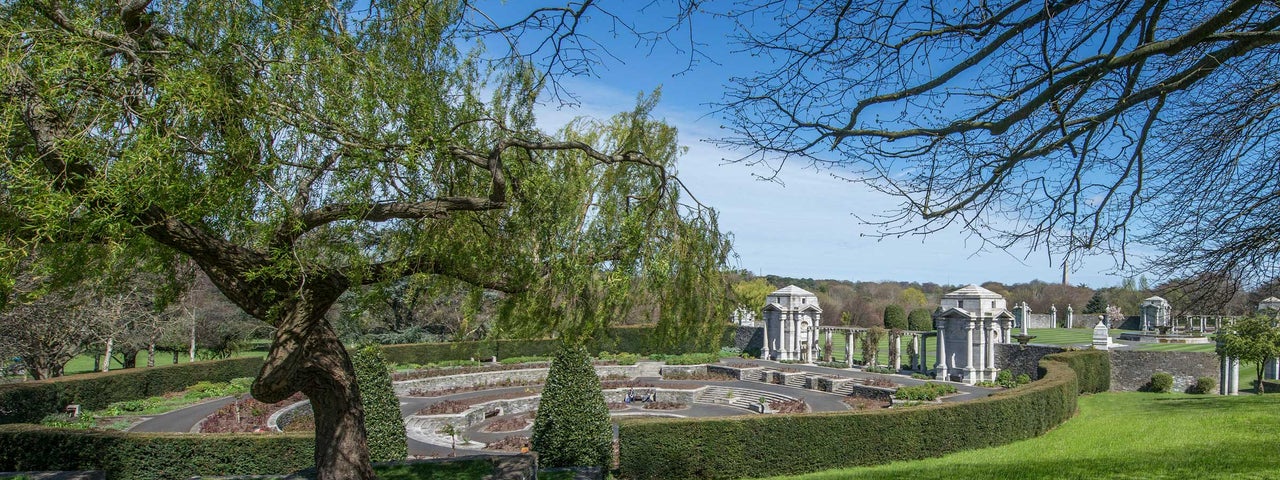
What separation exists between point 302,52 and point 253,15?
0.69 m

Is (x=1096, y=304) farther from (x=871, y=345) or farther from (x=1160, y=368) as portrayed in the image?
(x=871, y=345)

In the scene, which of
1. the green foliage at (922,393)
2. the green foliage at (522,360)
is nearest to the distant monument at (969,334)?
the green foliage at (922,393)

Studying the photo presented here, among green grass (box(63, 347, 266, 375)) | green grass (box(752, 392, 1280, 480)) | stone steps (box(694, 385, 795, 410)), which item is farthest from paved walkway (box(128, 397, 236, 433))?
green grass (box(752, 392, 1280, 480))

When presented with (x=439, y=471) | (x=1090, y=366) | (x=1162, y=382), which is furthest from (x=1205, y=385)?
(x=439, y=471)

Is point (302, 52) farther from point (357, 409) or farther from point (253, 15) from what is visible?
point (357, 409)

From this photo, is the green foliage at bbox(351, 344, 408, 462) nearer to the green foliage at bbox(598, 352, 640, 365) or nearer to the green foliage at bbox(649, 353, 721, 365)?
the green foliage at bbox(598, 352, 640, 365)

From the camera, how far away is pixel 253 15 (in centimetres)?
459

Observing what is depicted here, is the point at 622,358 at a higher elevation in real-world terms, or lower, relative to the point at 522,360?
higher

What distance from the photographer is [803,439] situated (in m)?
13.3

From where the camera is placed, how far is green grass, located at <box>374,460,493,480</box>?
8703mm

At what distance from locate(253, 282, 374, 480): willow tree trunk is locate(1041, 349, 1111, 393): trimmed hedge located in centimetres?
2148

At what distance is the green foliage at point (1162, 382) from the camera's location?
23453 millimetres

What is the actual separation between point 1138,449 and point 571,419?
349 inches

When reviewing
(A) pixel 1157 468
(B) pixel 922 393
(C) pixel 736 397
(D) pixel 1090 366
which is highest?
(A) pixel 1157 468
